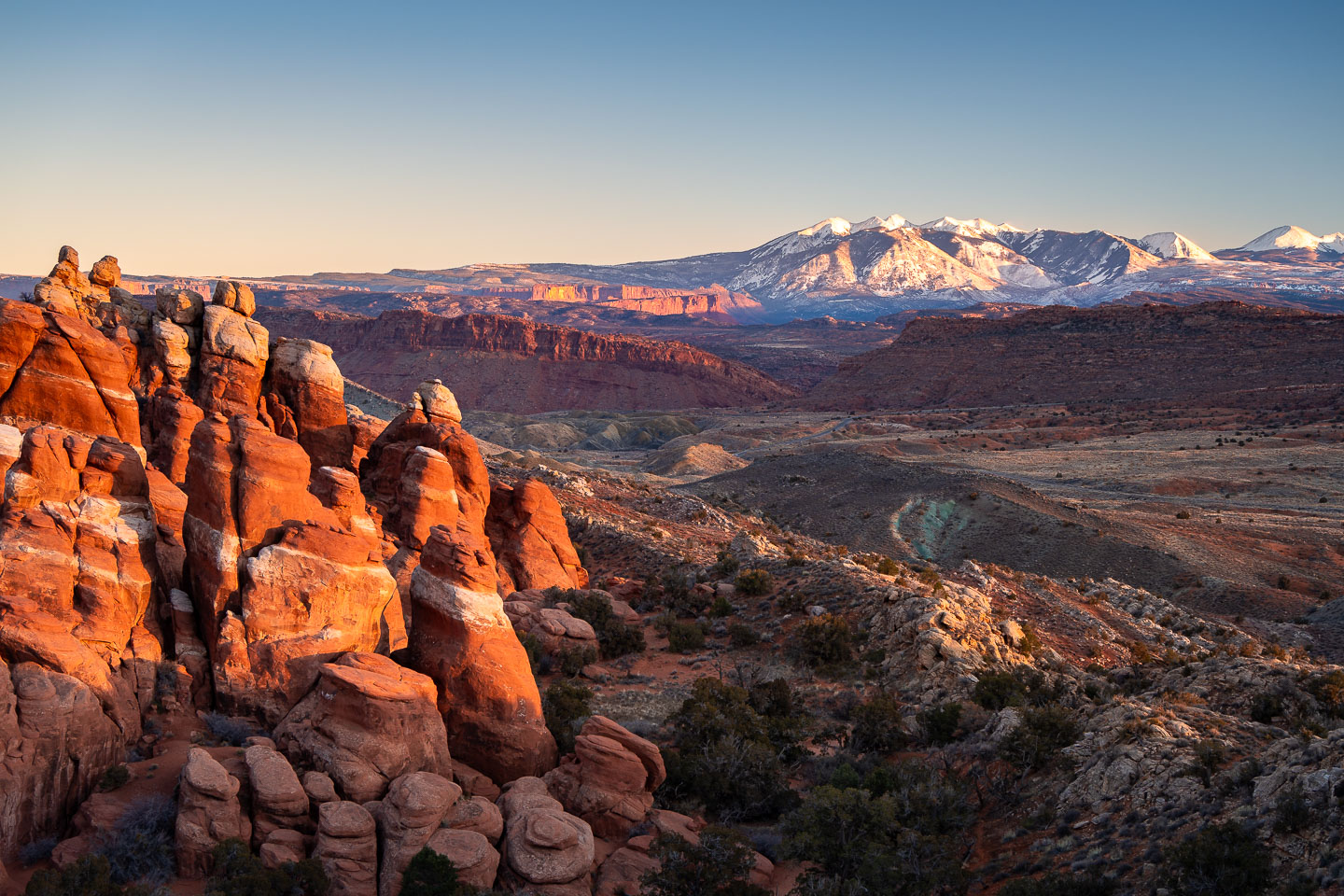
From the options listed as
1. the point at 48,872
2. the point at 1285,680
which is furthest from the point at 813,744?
the point at 48,872

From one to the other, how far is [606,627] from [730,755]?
829 centimetres

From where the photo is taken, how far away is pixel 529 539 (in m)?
26.2

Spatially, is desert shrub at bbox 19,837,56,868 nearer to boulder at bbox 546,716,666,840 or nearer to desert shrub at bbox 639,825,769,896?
boulder at bbox 546,716,666,840

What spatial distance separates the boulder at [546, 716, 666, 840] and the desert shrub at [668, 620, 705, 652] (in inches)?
356

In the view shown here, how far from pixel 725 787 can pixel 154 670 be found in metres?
9.38

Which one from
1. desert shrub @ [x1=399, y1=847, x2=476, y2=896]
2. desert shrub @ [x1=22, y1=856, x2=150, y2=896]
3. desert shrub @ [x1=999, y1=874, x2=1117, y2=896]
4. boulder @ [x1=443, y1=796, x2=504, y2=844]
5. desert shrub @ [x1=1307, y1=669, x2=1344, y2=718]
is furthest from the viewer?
desert shrub @ [x1=1307, y1=669, x2=1344, y2=718]

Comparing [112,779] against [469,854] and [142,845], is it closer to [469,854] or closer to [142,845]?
[142,845]

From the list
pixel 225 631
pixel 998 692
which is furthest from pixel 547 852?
pixel 998 692

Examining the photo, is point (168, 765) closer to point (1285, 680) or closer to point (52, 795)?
point (52, 795)

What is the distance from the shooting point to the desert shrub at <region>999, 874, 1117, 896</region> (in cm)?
1011

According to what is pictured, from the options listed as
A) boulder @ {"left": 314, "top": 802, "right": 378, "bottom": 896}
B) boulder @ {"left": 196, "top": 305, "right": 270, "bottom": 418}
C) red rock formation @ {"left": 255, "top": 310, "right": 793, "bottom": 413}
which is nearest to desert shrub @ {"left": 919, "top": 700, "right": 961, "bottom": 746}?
boulder @ {"left": 314, "top": 802, "right": 378, "bottom": 896}

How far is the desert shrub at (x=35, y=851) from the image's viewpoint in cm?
1003

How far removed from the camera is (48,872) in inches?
370

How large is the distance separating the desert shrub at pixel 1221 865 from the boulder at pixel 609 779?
6.91m
